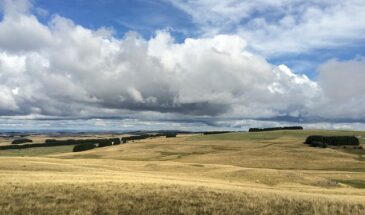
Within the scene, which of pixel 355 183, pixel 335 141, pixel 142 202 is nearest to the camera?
pixel 142 202

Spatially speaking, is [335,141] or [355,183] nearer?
[355,183]

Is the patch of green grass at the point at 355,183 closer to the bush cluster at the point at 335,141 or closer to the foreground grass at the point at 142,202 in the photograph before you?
the foreground grass at the point at 142,202

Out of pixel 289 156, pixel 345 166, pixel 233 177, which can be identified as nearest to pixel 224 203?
pixel 233 177

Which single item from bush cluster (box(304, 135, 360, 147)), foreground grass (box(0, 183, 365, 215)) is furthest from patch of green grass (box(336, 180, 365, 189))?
bush cluster (box(304, 135, 360, 147))

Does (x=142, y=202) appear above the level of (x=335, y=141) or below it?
below

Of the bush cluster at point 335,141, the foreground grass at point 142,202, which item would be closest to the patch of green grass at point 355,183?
the foreground grass at point 142,202

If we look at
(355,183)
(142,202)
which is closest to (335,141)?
(355,183)

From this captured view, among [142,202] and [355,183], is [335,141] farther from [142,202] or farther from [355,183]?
[142,202]

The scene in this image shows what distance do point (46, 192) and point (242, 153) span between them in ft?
400

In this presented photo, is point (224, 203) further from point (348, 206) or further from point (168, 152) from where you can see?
point (168, 152)

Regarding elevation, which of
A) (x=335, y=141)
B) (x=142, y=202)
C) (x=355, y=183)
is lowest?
(x=355, y=183)

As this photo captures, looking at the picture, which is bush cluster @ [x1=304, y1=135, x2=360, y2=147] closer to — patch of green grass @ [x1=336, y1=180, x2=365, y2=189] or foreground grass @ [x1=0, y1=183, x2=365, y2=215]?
patch of green grass @ [x1=336, y1=180, x2=365, y2=189]

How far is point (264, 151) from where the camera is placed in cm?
14900

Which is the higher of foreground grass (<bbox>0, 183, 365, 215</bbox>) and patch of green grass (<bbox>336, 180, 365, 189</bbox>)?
foreground grass (<bbox>0, 183, 365, 215</bbox>)
